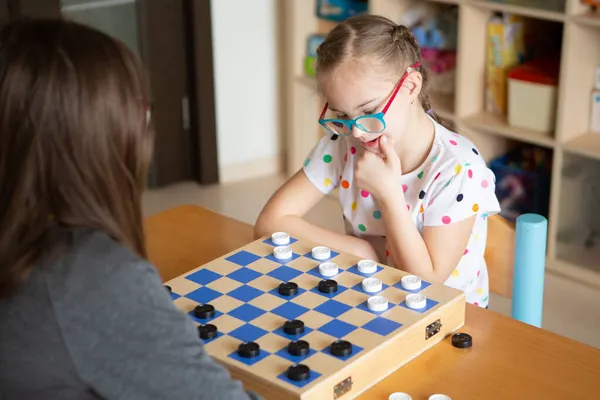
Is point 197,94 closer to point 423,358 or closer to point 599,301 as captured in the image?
point 599,301

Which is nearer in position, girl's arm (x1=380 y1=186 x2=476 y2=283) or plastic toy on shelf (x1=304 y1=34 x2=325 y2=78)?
girl's arm (x1=380 y1=186 x2=476 y2=283)

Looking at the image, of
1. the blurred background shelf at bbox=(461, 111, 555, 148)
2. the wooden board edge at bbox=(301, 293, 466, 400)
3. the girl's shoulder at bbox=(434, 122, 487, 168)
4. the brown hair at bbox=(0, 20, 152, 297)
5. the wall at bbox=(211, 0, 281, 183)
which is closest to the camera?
the brown hair at bbox=(0, 20, 152, 297)

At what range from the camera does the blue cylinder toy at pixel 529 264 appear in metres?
1.56

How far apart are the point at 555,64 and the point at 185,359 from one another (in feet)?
7.29

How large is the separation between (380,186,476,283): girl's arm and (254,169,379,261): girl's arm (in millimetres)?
77

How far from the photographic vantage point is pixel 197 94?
353cm

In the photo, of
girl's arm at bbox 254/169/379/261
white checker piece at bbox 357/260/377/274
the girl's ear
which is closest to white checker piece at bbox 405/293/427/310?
white checker piece at bbox 357/260/377/274

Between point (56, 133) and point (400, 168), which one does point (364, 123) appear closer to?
point (400, 168)

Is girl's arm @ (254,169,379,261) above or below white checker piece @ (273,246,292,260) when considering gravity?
below

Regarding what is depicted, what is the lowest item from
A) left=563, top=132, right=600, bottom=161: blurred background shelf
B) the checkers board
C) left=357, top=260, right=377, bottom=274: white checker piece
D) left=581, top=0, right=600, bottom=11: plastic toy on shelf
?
left=563, top=132, right=600, bottom=161: blurred background shelf

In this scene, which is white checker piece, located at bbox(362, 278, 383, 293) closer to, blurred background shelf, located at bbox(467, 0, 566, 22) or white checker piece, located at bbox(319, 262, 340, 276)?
white checker piece, located at bbox(319, 262, 340, 276)

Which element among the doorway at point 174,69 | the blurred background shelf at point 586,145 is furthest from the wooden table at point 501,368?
the doorway at point 174,69

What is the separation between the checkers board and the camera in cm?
118

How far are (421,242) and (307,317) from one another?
1.21 feet
